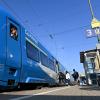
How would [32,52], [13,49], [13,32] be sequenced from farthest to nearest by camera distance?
[32,52] < [13,32] < [13,49]

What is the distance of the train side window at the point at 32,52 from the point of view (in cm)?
1657

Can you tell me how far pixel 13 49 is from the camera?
541 inches

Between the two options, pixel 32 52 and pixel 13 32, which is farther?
pixel 32 52

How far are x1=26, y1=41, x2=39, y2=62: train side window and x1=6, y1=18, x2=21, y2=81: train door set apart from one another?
1.81 m

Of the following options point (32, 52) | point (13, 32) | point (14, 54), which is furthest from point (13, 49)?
point (32, 52)

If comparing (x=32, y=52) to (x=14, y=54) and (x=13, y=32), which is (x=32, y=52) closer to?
(x=13, y=32)

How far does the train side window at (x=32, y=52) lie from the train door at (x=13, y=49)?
1812mm

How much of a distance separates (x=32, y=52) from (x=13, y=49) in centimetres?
410

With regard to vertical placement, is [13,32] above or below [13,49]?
above

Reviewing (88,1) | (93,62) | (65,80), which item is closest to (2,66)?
(88,1)

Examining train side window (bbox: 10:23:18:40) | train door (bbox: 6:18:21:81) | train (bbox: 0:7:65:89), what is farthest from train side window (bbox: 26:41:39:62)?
train side window (bbox: 10:23:18:40)

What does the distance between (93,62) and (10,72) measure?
38.5 metres

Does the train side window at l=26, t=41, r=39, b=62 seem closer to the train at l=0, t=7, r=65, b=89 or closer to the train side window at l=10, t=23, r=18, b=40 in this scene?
the train at l=0, t=7, r=65, b=89

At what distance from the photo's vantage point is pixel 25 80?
1518 cm
